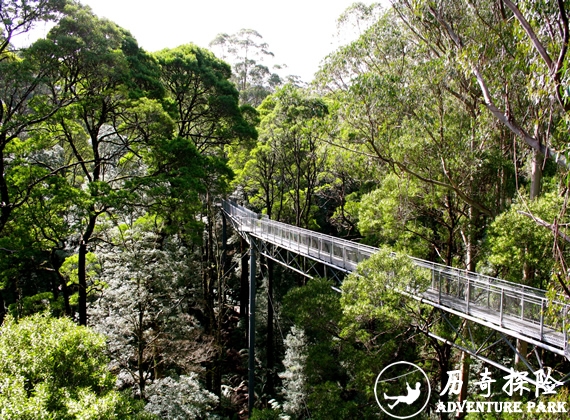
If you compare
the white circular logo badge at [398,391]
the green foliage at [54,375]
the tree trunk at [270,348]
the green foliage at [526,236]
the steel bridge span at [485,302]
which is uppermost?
the green foliage at [526,236]

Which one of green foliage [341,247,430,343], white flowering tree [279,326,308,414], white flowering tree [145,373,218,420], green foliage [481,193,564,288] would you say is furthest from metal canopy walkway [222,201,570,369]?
white flowering tree [145,373,218,420]

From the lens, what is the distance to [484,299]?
21.7 feet

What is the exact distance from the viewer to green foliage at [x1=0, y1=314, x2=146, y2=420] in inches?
183

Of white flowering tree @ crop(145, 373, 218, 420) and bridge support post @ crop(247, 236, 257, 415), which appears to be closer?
white flowering tree @ crop(145, 373, 218, 420)

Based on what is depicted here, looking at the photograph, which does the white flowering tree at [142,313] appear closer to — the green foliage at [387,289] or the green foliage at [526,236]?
the green foliage at [387,289]

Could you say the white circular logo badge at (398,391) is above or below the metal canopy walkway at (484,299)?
below

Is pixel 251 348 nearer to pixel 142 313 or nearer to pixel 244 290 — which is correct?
pixel 142 313

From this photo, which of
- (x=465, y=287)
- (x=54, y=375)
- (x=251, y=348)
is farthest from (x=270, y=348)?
(x=54, y=375)

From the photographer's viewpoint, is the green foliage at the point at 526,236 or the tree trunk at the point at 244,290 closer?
the green foliage at the point at 526,236

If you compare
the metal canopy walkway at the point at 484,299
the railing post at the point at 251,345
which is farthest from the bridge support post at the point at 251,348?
the metal canopy walkway at the point at 484,299

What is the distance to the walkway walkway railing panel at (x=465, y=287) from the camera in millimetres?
5598

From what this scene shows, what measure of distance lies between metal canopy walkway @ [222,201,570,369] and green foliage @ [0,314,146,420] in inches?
202

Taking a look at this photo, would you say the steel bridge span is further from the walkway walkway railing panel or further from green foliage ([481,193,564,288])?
green foliage ([481,193,564,288])

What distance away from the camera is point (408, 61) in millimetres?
10352
